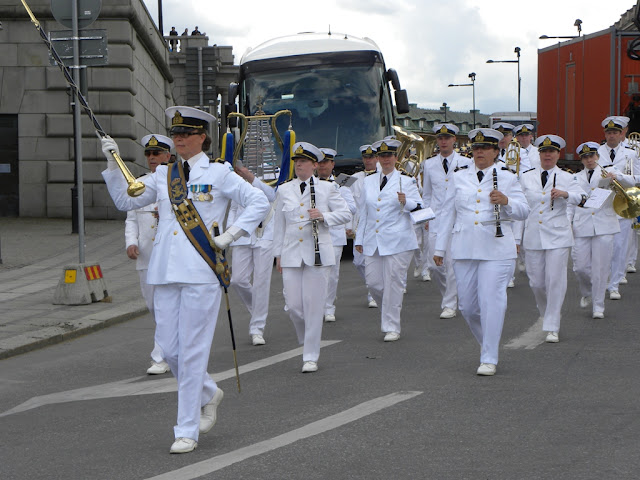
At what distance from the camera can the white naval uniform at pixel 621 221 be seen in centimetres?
1380

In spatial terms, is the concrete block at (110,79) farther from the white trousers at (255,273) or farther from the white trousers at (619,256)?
the white trousers at (255,273)

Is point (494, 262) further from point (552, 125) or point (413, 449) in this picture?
point (552, 125)

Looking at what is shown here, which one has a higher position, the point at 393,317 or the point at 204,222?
the point at 204,222

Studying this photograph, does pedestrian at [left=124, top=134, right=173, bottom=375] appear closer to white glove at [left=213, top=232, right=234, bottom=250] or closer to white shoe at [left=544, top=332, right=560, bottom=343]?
white glove at [left=213, top=232, right=234, bottom=250]

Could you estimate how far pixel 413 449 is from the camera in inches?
241

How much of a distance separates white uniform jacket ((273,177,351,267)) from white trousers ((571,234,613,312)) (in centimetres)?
368

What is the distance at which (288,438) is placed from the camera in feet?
21.1

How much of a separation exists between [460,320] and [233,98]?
32.8 feet

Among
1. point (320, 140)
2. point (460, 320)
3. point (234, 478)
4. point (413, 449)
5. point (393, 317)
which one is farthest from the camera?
point (320, 140)

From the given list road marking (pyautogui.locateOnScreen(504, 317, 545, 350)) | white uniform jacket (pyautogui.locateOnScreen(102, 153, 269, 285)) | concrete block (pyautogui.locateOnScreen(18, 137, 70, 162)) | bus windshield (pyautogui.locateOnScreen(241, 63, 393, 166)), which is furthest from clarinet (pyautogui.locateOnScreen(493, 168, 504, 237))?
concrete block (pyautogui.locateOnScreen(18, 137, 70, 162))

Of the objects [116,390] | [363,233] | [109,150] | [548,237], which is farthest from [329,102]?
[109,150]

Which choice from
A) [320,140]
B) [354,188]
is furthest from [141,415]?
[320,140]

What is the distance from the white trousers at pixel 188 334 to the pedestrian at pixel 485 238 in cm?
290

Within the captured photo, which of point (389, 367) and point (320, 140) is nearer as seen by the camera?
point (389, 367)
